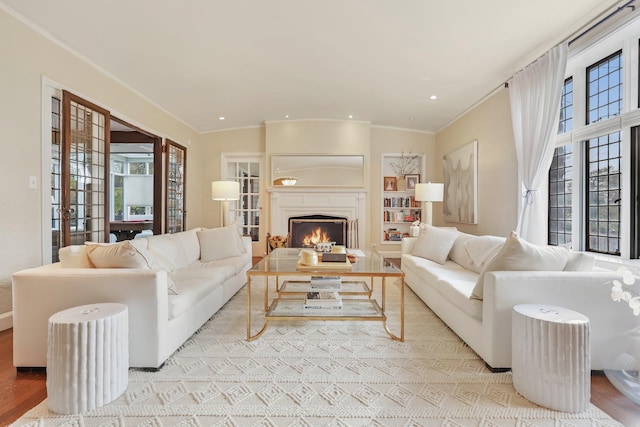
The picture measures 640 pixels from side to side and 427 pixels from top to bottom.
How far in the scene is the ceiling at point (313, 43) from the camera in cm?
270

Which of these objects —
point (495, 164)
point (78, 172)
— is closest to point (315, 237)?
point (495, 164)

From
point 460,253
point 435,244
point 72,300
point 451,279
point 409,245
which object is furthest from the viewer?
point 409,245

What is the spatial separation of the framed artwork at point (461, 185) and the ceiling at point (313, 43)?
2.71ft

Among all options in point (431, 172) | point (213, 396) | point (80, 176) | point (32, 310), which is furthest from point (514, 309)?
point (431, 172)

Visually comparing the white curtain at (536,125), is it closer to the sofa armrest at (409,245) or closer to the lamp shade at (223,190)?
the sofa armrest at (409,245)

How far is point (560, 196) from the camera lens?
11.5 ft

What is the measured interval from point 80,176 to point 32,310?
79.9 inches

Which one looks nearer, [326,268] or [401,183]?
[326,268]

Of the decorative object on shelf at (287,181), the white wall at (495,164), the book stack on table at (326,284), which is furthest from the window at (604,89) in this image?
the decorative object on shelf at (287,181)

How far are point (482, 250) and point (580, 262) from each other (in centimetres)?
116

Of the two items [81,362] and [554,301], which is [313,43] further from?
[81,362]

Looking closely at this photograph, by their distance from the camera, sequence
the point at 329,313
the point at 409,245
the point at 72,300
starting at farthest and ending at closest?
the point at 409,245 → the point at 329,313 → the point at 72,300

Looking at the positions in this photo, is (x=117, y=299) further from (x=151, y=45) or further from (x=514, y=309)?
(x=151, y=45)

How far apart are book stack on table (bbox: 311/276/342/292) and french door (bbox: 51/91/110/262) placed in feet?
8.38
